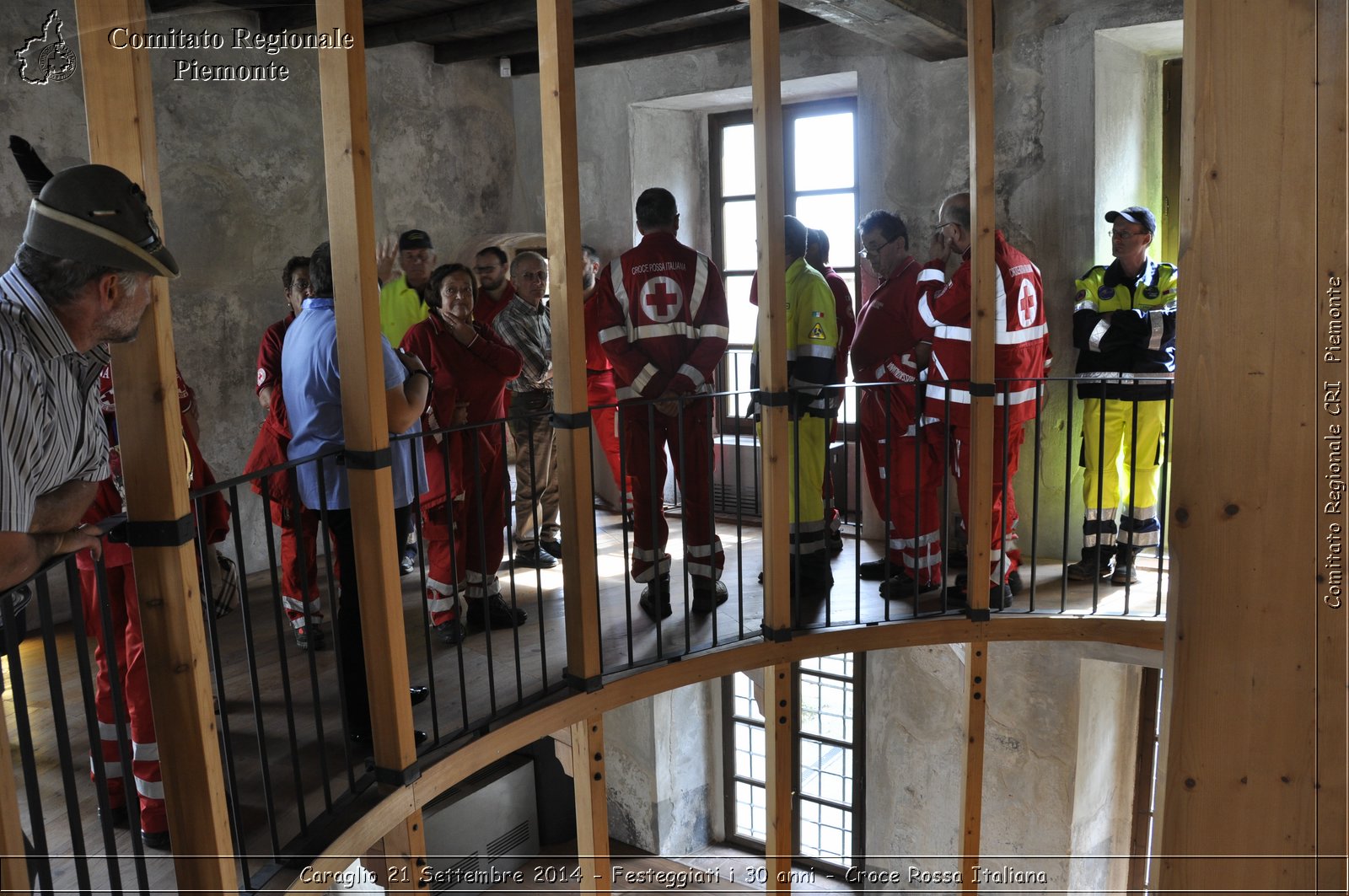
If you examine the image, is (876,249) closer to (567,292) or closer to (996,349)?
(996,349)

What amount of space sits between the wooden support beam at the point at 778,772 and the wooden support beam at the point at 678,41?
400 centimetres

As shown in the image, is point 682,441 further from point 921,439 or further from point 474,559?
point 921,439

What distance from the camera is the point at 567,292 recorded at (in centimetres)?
355

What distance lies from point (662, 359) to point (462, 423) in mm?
931

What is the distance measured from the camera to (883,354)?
5297 mm

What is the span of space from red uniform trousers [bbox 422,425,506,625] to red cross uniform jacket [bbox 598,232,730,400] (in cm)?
67

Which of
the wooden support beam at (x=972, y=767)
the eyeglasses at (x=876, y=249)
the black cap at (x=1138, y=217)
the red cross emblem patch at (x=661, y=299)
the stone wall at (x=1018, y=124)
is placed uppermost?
the stone wall at (x=1018, y=124)

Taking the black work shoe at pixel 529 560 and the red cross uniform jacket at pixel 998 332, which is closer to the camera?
the red cross uniform jacket at pixel 998 332

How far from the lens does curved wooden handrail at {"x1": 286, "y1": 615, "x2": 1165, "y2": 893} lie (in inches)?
126

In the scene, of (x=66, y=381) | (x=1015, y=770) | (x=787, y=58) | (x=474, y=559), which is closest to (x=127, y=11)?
(x=66, y=381)

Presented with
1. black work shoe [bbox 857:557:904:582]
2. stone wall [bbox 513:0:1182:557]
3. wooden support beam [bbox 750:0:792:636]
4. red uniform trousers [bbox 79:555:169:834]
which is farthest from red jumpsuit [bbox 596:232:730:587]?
red uniform trousers [bbox 79:555:169:834]

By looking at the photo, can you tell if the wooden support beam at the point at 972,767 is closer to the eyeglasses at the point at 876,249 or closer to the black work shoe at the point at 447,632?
the eyeglasses at the point at 876,249

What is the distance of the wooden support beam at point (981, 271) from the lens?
4344 mm

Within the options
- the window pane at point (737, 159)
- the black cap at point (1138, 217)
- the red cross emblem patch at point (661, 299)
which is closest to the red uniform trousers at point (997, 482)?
the black cap at point (1138, 217)
